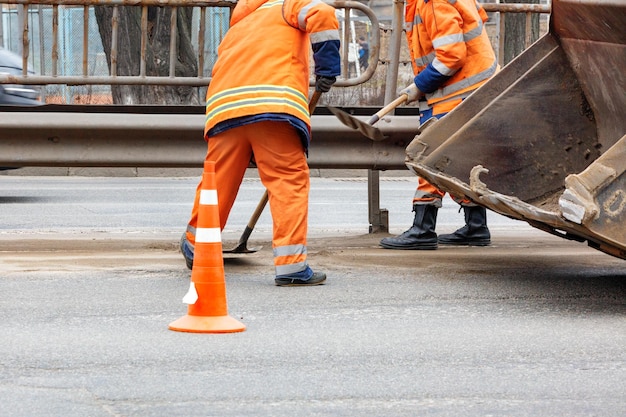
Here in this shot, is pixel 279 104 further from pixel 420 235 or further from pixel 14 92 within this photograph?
pixel 14 92

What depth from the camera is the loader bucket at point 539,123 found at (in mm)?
6211

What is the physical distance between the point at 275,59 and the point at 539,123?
1556 mm

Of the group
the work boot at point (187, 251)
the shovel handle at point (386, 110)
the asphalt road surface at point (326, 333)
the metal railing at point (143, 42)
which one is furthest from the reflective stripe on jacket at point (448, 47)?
the work boot at point (187, 251)

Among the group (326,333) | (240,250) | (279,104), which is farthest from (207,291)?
(240,250)

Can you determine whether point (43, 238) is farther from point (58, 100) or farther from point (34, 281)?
point (58, 100)

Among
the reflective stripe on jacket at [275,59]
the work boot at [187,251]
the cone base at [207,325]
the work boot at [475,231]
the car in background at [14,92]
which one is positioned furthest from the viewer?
the car in background at [14,92]

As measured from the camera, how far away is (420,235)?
23.7ft

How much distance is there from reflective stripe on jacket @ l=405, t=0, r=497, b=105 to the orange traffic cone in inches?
88.0

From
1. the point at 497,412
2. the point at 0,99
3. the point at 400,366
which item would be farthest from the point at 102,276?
the point at 0,99

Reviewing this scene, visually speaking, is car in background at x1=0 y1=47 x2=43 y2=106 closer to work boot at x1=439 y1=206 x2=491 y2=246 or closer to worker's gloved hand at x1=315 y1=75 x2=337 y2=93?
work boot at x1=439 y1=206 x2=491 y2=246

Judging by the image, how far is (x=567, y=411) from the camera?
3.81 m

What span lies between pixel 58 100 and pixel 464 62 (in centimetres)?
862

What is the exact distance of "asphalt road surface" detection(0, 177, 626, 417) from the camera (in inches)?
153

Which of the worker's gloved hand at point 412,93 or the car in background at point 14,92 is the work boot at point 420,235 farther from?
the car in background at point 14,92
